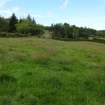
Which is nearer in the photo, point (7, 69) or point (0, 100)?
point (0, 100)

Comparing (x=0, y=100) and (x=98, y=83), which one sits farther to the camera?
(x=98, y=83)

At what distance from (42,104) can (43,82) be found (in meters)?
1.97

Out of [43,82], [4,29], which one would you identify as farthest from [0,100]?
[4,29]

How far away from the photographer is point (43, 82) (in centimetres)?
756

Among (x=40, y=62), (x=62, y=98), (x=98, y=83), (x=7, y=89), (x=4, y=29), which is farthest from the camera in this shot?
(x=4, y=29)

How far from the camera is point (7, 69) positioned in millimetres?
9305

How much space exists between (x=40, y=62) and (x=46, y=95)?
5.67m

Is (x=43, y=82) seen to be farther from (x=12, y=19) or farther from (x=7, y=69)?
(x=12, y=19)

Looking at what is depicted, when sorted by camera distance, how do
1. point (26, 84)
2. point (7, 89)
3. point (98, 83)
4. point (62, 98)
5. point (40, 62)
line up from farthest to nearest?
point (40, 62) → point (98, 83) → point (26, 84) → point (7, 89) → point (62, 98)

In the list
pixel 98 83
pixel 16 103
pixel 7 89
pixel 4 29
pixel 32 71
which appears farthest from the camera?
pixel 4 29

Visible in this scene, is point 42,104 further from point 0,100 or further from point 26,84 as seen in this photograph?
point 26,84

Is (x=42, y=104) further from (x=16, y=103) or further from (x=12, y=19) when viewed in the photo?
(x=12, y=19)

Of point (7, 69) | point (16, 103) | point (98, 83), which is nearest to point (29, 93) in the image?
point (16, 103)

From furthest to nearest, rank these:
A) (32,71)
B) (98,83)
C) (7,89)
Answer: (32,71) → (98,83) → (7,89)
